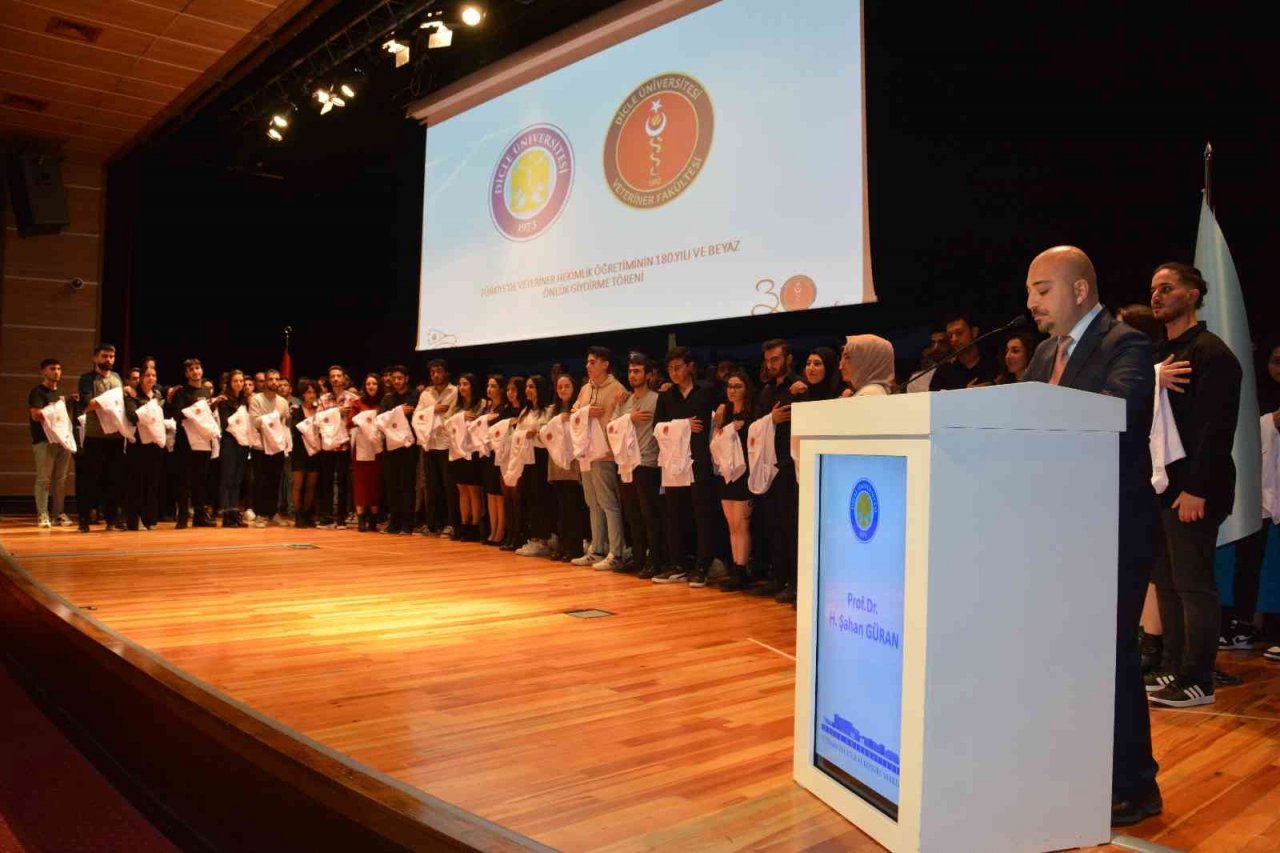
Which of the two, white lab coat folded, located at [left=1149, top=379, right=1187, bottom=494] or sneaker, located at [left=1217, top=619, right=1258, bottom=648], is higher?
white lab coat folded, located at [left=1149, top=379, right=1187, bottom=494]

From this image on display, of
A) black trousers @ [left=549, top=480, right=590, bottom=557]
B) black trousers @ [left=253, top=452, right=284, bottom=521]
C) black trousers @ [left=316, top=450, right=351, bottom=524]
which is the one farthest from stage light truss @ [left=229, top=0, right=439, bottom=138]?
black trousers @ [left=549, top=480, right=590, bottom=557]

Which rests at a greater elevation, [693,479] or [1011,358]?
[1011,358]

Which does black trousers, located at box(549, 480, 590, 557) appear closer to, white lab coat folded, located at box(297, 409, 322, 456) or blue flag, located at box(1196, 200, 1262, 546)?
white lab coat folded, located at box(297, 409, 322, 456)

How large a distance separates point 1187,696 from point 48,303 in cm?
1119

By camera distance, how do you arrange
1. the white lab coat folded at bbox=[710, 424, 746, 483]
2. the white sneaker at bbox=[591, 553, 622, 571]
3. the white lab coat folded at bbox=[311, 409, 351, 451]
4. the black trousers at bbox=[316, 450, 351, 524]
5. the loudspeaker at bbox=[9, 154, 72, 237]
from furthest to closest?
1. the loudspeaker at bbox=[9, 154, 72, 237]
2. the black trousers at bbox=[316, 450, 351, 524]
3. the white lab coat folded at bbox=[311, 409, 351, 451]
4. the white sneaker at bbox=[591, 553, 622, 571]
5. the white lab coat folded at bbox=[710, 424, 746, 483]

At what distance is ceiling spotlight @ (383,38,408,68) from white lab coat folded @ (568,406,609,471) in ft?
11.3

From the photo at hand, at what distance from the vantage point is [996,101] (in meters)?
4.54

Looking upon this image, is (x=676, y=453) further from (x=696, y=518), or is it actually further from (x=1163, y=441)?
(x=1163, y=441)

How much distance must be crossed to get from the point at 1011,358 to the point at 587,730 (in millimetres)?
2913

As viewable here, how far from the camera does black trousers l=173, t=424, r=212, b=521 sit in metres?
8.04

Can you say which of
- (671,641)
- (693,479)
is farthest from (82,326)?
(671,641)

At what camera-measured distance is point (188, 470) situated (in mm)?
8156

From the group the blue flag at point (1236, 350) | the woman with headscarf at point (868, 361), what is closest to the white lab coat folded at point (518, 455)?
the woman with headscarf at point (868, 361)

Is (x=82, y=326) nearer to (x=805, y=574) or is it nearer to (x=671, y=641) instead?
(x=671, y=641)
